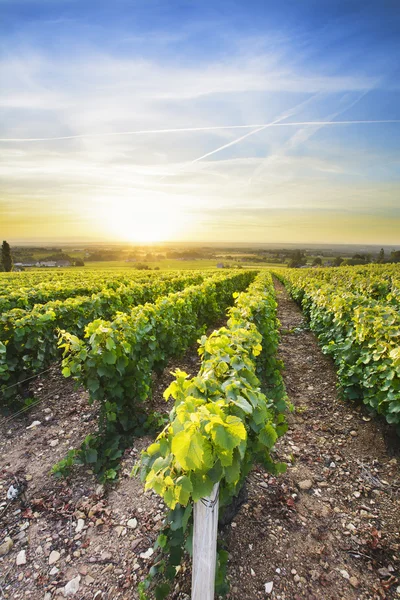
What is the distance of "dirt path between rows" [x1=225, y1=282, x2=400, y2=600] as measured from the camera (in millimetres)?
2764

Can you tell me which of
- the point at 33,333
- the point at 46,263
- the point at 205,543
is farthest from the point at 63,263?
the point at 205,543

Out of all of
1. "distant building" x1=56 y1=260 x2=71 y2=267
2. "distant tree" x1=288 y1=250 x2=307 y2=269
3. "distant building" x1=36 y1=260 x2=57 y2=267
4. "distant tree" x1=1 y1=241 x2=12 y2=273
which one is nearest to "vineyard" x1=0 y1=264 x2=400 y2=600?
"distant tree" x1=1 y1=241 x2=12 y2=273

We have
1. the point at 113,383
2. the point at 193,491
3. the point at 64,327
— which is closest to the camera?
the point at 193,491

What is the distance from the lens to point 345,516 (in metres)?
3.47

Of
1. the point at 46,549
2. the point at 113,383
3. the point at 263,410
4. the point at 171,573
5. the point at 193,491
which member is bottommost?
the point at 46,549

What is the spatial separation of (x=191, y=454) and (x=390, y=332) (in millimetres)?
4625

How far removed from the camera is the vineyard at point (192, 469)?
2.57m

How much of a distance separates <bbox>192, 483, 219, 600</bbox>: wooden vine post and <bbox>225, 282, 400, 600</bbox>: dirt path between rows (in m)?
0.61

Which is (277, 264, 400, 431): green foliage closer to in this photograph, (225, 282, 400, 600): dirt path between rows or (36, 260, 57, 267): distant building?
(225, 282, 400, 600): dirt path between rows

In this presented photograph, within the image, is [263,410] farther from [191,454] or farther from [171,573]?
[171,573]

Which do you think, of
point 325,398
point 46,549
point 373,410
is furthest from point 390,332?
point 46,549

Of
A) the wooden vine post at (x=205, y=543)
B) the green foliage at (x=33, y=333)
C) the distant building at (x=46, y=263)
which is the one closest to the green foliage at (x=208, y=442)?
the wooden vine post at (x=205, y=543)

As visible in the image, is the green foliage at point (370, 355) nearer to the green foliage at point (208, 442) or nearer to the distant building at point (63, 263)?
the green foliage at point (208, 442)

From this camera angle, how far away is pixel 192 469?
194 cm
